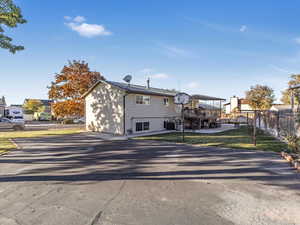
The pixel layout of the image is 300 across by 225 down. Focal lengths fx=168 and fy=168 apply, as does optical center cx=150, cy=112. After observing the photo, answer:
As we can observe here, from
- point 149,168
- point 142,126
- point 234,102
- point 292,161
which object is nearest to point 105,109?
point 142,126

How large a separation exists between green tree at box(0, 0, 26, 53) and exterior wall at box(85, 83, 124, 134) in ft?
25.0

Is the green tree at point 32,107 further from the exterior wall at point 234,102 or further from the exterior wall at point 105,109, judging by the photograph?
the exterior wall at point 234,102

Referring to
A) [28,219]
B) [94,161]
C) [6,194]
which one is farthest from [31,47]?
[28,219]

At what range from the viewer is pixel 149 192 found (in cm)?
398

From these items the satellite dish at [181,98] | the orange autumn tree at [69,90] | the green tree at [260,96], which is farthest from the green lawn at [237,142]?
the green tree at [260,96]

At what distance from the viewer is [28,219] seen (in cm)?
291

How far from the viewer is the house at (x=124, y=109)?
15133 millimetres

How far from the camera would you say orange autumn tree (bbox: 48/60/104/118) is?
23344mm

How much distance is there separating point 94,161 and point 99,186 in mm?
2653

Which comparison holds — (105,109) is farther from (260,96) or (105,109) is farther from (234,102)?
(234,102)

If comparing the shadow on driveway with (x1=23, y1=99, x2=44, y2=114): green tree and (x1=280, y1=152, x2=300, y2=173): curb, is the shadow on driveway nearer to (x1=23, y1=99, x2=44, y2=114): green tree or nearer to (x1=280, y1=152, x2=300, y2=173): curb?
(x1=280, y1=152, x2=300, y2=173): curb

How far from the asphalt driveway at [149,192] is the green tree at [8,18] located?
Result: 772cm

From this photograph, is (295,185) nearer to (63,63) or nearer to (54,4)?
(54,4)

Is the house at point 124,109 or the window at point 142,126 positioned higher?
the house at point 124,109
